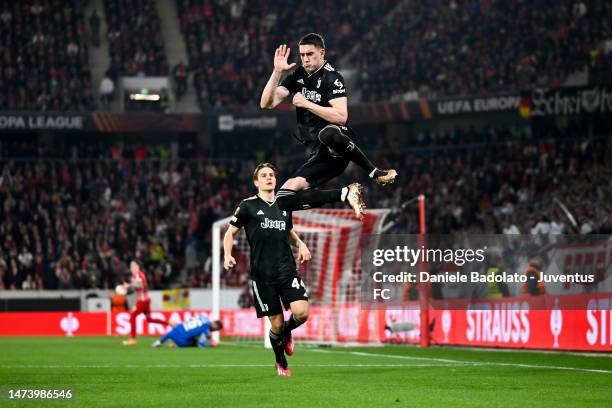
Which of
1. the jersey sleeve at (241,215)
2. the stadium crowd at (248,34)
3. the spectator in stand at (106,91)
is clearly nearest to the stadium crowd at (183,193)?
the spectator in stand at (106,91)

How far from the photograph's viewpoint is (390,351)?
20906 millimetres

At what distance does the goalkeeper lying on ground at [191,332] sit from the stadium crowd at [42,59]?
70.6 ft

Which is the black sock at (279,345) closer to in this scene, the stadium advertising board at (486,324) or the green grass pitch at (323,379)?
the green grass pitch at (323,379)

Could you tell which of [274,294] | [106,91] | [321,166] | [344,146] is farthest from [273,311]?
[106,91]

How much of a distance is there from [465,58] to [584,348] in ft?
74.9

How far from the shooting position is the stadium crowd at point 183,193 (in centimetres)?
3325

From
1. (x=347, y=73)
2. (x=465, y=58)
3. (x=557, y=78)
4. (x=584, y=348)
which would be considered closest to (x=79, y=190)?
(x=347, y=73)

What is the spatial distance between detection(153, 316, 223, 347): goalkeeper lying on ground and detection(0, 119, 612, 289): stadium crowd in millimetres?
9504

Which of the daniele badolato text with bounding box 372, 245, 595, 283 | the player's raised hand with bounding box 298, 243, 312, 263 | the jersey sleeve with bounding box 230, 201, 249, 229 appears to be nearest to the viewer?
the player's raised hand with bounding box 298, 243, 312, 263

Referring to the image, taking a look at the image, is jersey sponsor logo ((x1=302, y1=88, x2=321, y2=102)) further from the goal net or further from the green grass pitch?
the goal net

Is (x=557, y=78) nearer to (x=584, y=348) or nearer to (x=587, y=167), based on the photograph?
(x=587, y=167)

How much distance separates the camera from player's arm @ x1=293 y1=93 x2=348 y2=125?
11.5 metres

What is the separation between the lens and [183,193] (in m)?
42.4

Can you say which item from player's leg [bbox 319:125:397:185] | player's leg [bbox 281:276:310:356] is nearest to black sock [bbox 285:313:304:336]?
player's leg [bbox 281:276:310:356]
